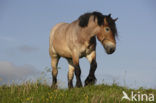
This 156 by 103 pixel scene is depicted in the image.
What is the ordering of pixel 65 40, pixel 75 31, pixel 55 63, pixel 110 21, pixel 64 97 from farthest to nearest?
pixel 55 63 < pixel 65 40 < pixel 75 31 < pixel 110 21 < pixel 64 97

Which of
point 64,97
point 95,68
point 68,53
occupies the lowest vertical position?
point 64,97

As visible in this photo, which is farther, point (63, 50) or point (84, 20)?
point (63, 50)

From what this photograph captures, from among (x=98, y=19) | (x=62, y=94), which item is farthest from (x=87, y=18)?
(x=62, y=94)

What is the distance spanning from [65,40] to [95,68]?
2.25 metres

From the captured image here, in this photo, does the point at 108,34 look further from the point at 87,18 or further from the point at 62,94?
the point at 62,94

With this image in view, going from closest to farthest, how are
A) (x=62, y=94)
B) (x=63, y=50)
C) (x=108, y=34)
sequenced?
1. (x=62, y=94)
2. (x=108, y=34)
3. (x=63, y=50)

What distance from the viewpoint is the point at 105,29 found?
10.1 meters

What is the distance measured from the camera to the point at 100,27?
33.6 ft

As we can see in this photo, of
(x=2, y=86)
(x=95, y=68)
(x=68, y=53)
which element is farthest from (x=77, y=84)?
(x=2, y=86)

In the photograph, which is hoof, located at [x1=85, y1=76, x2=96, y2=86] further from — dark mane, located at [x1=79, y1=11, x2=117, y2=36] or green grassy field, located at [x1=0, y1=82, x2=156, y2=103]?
dark mane, located at [x1=79, y1=11, x2=117, y2=36]

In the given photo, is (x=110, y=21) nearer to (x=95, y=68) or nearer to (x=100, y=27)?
(x=100, y=27)

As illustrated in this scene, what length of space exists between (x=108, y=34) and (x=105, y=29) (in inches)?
9.7

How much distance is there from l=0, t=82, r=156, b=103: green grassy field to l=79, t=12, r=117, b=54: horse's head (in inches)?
67.0

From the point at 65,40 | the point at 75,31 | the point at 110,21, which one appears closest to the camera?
the point at 110,21
